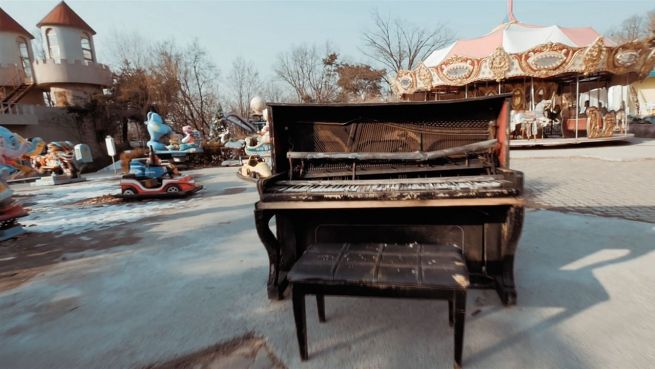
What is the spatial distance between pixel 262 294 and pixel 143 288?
1.18m

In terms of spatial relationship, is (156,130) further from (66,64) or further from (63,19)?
(63,19)

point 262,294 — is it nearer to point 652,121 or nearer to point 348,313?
point 348,313

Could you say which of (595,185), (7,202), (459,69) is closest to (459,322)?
(595,185)

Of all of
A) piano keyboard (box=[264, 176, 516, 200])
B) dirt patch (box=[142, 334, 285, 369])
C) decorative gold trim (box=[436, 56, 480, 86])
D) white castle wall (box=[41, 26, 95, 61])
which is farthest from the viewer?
white castle wall (box=[41, 26, 95, 61])

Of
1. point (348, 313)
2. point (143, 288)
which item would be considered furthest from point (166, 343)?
point (348, 313)

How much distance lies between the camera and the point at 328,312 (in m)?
2.39

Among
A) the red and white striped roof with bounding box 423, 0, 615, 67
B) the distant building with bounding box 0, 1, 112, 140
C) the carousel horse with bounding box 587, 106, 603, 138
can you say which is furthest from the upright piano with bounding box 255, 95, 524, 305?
the distant building with bounding box 0, 1, 112, 140

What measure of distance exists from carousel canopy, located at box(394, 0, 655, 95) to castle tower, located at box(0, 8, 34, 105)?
26.7 meters

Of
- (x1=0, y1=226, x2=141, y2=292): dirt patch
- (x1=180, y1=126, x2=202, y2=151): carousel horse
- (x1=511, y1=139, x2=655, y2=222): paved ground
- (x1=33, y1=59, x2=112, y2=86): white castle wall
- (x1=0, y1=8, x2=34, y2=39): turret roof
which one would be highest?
(x1=0, y1=8, x2=34, y2=39): turret roof

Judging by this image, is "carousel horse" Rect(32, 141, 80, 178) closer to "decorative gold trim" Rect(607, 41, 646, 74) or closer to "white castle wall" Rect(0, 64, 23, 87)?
"white castle wall" Rect(0, 64, 23, 87)

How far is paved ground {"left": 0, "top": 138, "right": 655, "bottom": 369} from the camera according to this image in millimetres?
1897

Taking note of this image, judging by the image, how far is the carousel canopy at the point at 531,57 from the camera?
1260 centimetres

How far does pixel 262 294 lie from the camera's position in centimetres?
270

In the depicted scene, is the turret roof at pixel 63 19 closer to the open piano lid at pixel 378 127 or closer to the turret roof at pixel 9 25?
the turret roof at pixel 9 25
